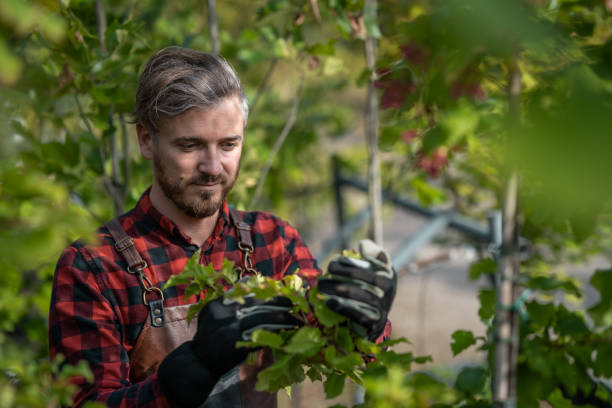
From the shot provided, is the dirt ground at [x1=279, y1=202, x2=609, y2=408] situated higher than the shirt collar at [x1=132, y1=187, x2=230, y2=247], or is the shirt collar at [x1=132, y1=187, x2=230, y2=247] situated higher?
the shirt collar at [x1=132, y1=187, x2=230, y2=247]

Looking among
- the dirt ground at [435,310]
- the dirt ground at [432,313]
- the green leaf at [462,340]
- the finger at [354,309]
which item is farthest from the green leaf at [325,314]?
the dirt ground at [432,313]

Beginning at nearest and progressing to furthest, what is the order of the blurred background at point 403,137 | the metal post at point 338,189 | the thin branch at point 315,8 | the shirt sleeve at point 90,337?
the blurred background at point 403,137 → the shirt sleeve at point 90,337 → the thin branch at point 315,8 → the metal post at point 338,189

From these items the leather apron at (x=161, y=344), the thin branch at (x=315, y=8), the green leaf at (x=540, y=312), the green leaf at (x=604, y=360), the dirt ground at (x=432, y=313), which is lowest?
the dirt ground at (x=432, y=313)

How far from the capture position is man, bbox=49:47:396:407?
4.11 feet

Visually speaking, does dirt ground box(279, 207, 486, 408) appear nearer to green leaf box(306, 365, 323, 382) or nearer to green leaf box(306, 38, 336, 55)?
green leaf box(306, 38, 336, 55)

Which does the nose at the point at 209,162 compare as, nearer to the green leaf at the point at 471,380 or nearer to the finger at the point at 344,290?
the finger at the point at 344,290

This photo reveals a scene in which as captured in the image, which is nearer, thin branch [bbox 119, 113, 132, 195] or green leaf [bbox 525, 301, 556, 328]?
green leaf [bbox 525, 301, 556, 328]

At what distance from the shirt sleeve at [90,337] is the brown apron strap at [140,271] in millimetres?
97

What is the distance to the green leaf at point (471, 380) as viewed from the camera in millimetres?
907

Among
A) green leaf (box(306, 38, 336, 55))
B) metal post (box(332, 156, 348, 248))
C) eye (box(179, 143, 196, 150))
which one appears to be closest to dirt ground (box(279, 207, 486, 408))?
metal post (box(332, 156, 348, 248))

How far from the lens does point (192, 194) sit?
1.66 m

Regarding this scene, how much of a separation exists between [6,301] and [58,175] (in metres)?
0.67

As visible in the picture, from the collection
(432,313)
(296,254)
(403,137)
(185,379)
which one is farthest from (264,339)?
(432,313)

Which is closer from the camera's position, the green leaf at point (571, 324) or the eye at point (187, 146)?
the green leaf at point (571, 324)
